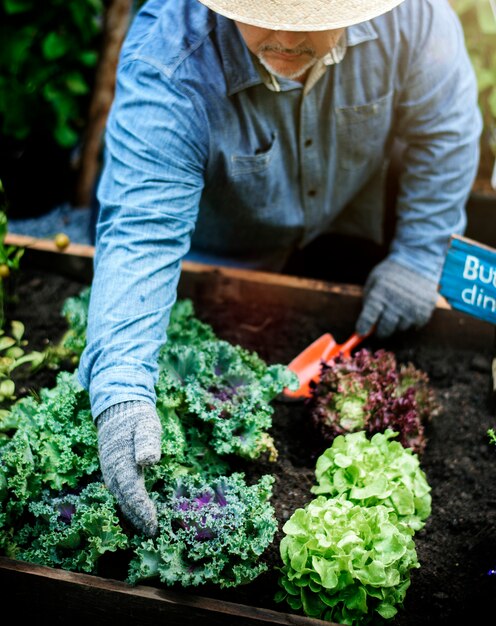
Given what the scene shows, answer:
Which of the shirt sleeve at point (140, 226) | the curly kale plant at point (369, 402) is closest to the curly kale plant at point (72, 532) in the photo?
the shirt sleeve at point (140, 226)

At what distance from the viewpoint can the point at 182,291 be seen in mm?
2701

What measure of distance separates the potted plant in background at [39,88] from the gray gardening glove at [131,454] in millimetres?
2327

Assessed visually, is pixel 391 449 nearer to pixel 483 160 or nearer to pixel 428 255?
pixel 428 255

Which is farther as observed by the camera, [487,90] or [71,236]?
[71,236]

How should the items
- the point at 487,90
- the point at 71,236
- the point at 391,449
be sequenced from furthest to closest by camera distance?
Result: the point at 71,236 → the point at 487,90 → the point at 391,449

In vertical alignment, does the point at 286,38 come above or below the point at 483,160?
above

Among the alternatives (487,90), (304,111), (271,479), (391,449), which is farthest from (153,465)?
(487,90)

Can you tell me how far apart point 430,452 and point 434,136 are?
1041 millimetres

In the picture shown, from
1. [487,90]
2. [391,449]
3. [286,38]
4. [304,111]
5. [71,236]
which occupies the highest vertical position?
[286,38]

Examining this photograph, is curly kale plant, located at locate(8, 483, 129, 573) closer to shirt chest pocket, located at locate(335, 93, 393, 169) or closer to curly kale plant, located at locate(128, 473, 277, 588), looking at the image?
curly kale plant, located at locate(128, 473, 277, 588)

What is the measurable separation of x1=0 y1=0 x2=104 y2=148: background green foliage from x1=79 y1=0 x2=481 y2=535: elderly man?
1.40m

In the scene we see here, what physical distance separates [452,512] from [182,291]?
121 cm

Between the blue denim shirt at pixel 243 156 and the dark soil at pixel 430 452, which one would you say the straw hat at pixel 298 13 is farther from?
the dark soil at pixel 430 452

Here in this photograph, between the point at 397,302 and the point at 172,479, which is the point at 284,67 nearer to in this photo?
the point at 397,302
